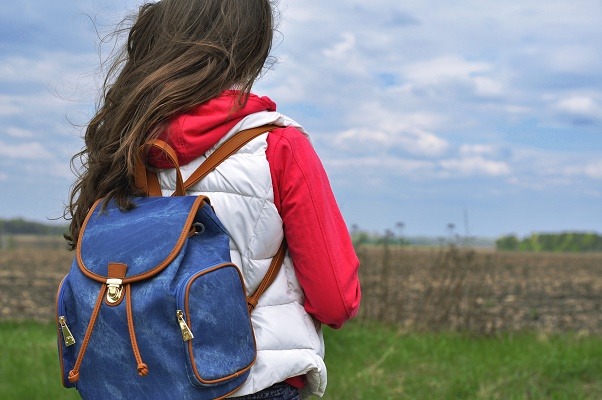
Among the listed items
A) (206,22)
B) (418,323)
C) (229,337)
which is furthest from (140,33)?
(418,323)

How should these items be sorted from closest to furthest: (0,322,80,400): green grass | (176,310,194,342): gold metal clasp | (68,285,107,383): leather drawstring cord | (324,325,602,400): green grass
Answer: (176,310,194,342): gold metal clasp, (68,285,107,383): leather drawstring cord, (324,325,602,400): green grass, (0,322,80,400): green grass

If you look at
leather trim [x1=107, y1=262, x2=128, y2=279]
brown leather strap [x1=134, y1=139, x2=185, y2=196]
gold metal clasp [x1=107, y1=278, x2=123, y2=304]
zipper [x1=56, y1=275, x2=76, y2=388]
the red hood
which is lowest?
zipper [x1=56, y1=275, x2=76, y2=388]

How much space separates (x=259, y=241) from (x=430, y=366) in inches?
199

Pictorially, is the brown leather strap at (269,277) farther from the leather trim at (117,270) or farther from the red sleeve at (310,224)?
the leather trim at (117,270)

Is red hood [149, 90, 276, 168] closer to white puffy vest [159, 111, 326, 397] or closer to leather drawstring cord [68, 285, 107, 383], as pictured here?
white puffy vest [159, 111, 326, 397]

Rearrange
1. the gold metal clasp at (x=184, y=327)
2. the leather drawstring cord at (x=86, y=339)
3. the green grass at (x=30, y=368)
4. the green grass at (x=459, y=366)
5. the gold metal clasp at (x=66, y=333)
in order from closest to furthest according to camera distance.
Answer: the gold metal clasp at (x=184, y=327)
the leather drawstring cord at (x=86, y=339)
the gold metal clasp at (x=66, y=333)
the green grass at (x=459, y=366)
the green grass at (x=30, y=368)

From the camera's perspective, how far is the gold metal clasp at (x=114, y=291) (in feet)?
5.92

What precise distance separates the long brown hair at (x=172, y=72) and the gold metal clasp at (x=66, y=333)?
337 millimetres

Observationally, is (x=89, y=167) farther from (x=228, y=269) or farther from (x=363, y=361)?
(x=363, y=361)

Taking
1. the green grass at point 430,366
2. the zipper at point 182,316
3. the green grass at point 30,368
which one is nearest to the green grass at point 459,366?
the green grass at point 430,366

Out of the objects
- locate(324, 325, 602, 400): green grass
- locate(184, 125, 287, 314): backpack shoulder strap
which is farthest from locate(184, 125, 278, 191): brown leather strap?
locate(324, 325, 602, 400): green grass

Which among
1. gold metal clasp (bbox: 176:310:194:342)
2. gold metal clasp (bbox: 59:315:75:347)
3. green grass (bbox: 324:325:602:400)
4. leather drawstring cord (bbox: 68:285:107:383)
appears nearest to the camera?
gold metal clasp (bbox: 176:310:194:342)

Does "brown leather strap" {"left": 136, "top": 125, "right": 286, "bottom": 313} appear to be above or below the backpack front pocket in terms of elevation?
Result: above

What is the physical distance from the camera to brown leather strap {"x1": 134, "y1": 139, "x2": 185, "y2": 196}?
189 centimetres
